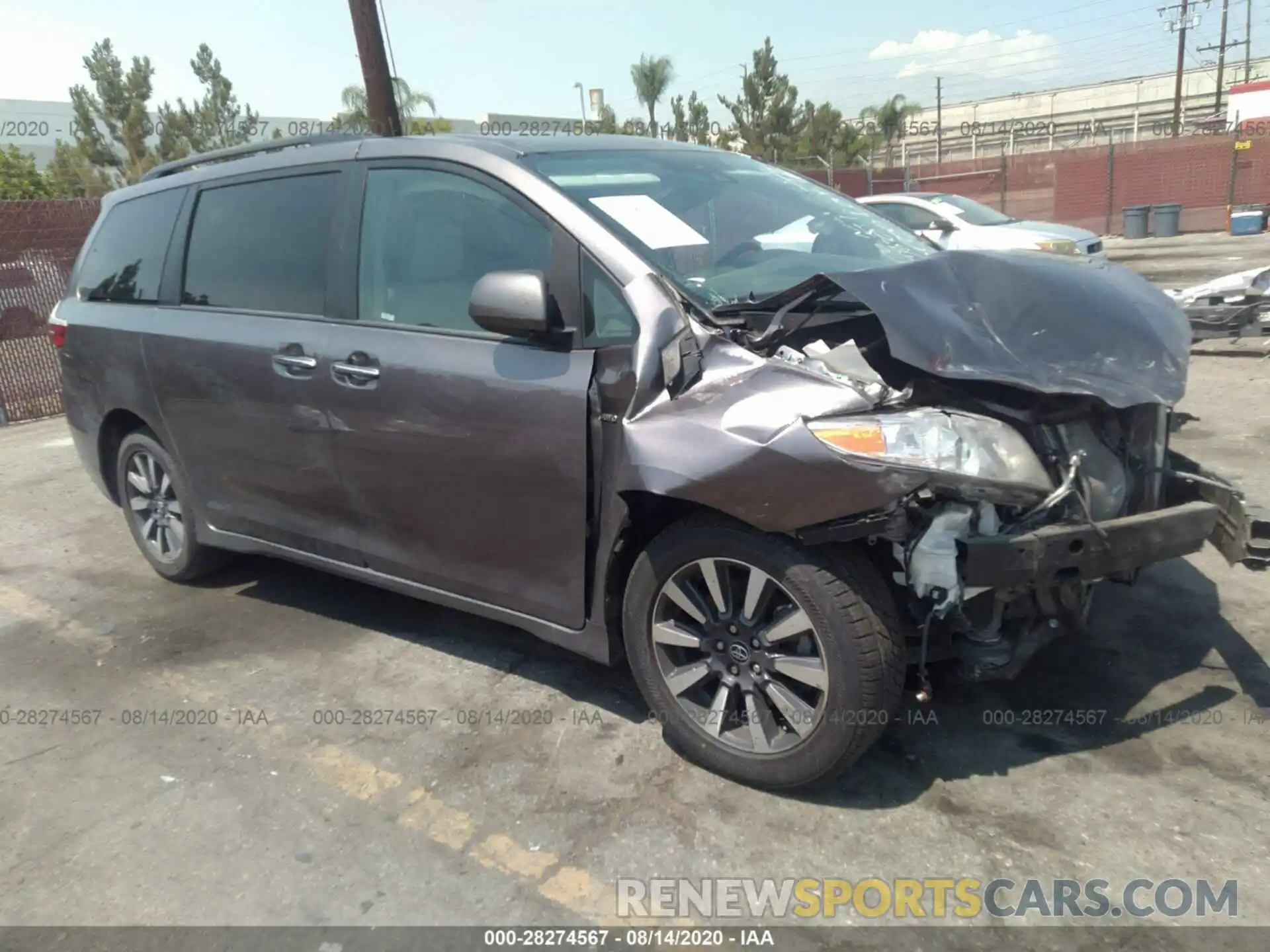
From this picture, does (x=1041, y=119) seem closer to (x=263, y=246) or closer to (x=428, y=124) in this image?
(x=428, y=124)

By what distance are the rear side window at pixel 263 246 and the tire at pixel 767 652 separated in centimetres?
183

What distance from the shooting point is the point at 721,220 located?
3.57m

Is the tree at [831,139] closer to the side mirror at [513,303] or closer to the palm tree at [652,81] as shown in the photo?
the palm tree at [652,81]

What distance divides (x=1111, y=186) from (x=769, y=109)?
20.5 meters

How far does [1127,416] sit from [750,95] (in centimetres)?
4552

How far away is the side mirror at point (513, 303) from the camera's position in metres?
2.96

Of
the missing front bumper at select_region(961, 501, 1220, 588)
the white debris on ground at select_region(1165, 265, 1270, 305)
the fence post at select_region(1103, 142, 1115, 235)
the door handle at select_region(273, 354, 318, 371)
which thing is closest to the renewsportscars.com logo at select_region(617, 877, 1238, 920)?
the missing front bumper at select_region(961, 501, 1220, 588)

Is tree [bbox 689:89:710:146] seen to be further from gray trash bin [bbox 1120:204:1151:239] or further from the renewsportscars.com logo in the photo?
the renewsportscars.com logo

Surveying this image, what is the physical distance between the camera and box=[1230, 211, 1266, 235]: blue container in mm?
22625

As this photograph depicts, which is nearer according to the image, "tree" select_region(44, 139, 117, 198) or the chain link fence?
the chain link fence

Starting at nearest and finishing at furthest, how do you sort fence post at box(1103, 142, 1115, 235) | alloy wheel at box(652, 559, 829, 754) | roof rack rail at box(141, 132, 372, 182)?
alloy wheel at box(652, 559, 829, 754) → roof rack rail at box(141, 132, 372, 182) → fence post at box(1103, 142, 1115, 235)

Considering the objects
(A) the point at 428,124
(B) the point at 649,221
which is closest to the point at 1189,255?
(B) the point at 649,221

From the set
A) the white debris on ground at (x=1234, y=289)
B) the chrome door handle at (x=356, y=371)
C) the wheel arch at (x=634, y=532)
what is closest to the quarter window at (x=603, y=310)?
the wheel arch at (x=634, y=532)

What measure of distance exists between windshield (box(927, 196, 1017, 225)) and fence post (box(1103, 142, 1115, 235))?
15996mm
